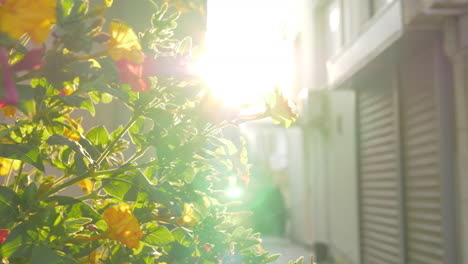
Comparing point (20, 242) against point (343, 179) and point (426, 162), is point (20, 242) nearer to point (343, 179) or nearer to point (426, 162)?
point (426, 162)

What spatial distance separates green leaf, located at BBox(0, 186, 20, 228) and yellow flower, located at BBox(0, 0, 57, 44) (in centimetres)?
32

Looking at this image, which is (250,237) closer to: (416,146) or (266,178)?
(416,146)

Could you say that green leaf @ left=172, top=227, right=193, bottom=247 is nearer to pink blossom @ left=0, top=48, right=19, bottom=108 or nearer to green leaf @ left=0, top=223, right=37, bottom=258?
green leaf @ left=0, top=223, right=37, bottom=258

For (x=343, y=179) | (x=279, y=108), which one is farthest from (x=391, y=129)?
(x=279, y=108)

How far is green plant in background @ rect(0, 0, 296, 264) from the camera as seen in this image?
91cm

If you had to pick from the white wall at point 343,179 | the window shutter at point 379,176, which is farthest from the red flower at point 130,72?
the white wall at point 343,179

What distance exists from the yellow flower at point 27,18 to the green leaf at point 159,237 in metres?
0.46

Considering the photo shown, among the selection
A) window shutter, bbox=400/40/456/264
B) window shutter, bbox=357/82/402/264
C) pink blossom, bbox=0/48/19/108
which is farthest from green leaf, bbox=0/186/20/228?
window shutter, bbox=357/82/402/264

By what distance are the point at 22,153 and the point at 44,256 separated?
165 mm

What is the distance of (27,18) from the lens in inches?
28.2

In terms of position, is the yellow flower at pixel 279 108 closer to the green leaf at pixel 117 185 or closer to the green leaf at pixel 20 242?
the green leaf at pixel 117 185

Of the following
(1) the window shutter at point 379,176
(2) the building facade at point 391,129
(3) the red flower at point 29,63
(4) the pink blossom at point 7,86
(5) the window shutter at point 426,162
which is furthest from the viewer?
(1) the window shutter at point 379,176

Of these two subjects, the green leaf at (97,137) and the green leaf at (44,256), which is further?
the green leaf at (97,137)

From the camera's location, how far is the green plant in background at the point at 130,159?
914mm
